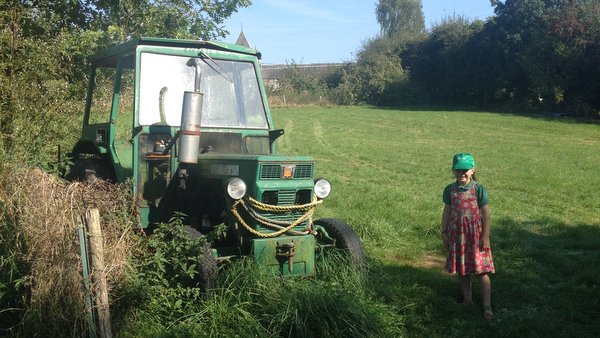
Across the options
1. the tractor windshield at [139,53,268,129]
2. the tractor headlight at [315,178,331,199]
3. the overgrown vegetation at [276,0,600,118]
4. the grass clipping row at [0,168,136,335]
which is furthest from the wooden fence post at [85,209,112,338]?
the overgrown vegetation at [276,0,600,118]

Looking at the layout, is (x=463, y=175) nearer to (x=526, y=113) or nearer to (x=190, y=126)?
(x=190, y=126)

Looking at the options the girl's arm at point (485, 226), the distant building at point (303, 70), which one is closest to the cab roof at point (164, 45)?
the girl's arm at point (485, 226)

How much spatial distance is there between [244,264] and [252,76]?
6.94 feet

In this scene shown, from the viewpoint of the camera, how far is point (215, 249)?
5.43 metres

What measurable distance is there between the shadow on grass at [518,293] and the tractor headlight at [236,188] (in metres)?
1.64

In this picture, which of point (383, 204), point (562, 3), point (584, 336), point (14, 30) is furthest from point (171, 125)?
point (562, 3)

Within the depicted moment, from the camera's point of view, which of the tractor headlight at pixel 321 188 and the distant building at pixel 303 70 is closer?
the tractor headlight at pixel 321 188

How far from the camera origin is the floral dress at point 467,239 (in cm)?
558

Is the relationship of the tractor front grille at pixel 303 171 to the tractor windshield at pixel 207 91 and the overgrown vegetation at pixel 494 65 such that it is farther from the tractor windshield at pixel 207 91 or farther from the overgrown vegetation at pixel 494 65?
the overgrown vegetation at pixel 494 65

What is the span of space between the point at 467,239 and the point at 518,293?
36.9 inches

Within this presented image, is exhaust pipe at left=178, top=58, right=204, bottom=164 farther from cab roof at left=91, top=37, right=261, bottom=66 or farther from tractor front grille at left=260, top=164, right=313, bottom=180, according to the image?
cab roof at left=91, top=37, right=261, bottom=66

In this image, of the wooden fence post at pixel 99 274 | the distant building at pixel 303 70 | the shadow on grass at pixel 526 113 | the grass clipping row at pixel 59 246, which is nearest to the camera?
the wooden fence post at pixel 99 274

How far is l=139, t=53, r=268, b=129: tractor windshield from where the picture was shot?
5.97 meters

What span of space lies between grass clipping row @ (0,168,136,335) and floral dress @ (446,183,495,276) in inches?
108
